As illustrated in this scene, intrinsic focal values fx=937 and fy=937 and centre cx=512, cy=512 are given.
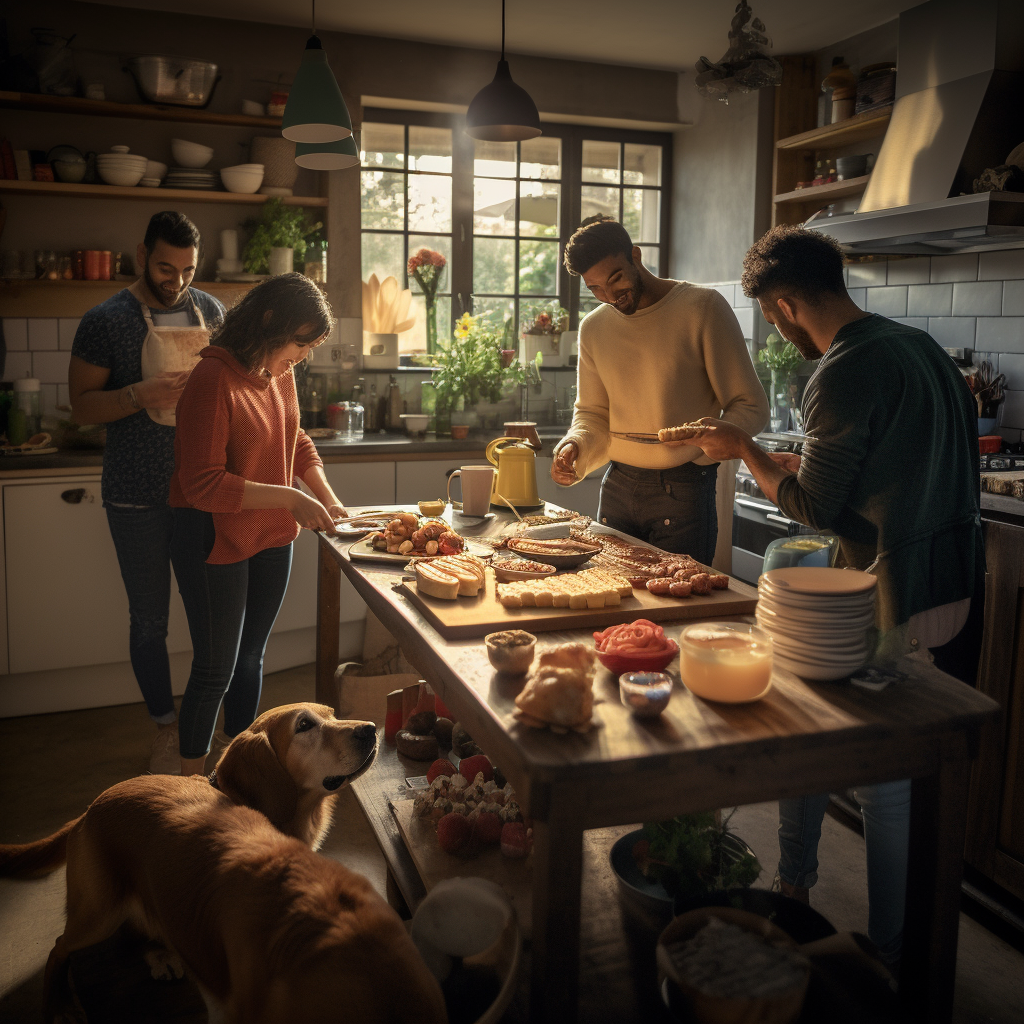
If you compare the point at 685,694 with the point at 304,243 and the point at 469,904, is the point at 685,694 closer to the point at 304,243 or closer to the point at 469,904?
the point at 469,904

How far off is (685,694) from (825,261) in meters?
0.96

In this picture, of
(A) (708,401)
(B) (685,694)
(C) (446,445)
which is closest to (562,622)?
(B) (685,694)

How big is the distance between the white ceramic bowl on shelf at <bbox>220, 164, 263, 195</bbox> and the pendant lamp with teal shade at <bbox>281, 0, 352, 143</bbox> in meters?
1.36

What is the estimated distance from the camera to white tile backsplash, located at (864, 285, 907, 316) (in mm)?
4215

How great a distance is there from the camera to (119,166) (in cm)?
393

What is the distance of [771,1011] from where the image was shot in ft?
4.16

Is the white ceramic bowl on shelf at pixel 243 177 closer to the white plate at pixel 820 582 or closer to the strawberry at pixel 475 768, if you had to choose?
the strawberry at pixel 475 768

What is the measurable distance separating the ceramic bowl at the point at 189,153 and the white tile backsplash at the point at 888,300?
10.1 ft

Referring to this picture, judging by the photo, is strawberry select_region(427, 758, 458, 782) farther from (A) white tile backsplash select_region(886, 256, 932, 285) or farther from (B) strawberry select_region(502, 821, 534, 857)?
(A) white tile backsplash select_region(886, 256, 932, 285)

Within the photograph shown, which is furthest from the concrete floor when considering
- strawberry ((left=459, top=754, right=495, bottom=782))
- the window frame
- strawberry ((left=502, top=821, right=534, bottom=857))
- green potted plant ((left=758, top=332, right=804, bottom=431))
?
the window frame

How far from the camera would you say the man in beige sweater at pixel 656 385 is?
261 cm

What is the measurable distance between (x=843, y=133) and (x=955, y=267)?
91cm

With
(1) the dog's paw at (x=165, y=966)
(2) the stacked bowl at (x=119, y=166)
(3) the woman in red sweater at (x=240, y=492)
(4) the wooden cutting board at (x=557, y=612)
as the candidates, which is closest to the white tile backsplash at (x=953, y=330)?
(4) the wooden cutting board at (x=557, y=612)

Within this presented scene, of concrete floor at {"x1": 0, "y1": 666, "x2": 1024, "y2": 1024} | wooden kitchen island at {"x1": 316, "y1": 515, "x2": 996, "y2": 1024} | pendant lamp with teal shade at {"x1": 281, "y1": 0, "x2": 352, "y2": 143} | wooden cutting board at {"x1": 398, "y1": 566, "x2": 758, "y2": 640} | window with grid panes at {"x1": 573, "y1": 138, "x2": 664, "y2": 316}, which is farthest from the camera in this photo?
window with grid panes at {"x1": 573, "y1": 138, "x2": 664, "y2": 316}
